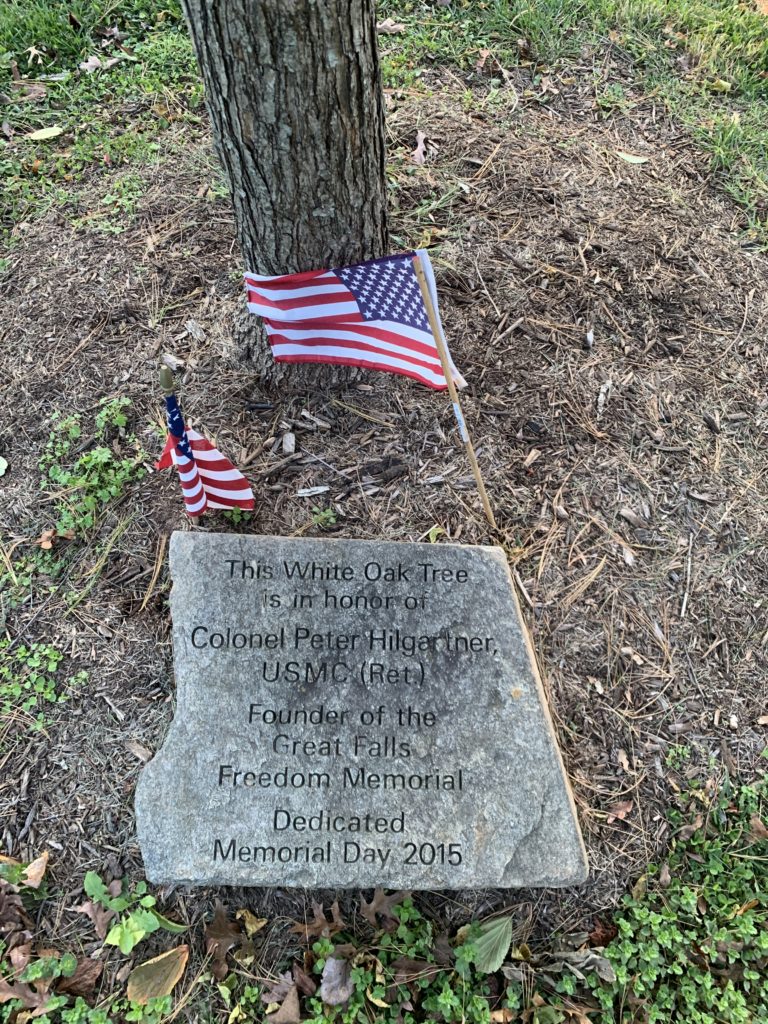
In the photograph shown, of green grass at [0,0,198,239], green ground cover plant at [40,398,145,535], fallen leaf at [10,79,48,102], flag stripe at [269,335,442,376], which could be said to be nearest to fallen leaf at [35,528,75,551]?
green ground cover plant at [40,398,145,535]

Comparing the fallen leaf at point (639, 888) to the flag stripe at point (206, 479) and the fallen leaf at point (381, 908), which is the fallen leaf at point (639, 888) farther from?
the flag stripe at point (206, 479)

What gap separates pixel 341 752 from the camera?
2.25 metres

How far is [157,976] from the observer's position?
2.24 meters

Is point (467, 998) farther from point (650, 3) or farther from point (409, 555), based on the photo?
point (650, 3)

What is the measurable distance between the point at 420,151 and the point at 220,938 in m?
3.48

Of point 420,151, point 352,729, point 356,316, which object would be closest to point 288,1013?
point 352,729

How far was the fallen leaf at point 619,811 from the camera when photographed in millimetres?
2467

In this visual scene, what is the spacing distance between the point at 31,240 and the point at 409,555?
99.8 inches

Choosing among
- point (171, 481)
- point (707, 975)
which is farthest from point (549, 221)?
point (707, 975)

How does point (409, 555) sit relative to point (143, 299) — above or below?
below

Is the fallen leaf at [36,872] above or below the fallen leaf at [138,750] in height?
below

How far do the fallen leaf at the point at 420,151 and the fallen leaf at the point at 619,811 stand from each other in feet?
9.85

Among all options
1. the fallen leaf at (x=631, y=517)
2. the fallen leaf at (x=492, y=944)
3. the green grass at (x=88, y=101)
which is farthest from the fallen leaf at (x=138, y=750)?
the green grass at (x=88, y=101)

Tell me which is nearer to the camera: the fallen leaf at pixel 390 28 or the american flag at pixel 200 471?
the american flag at pixel 200 471
